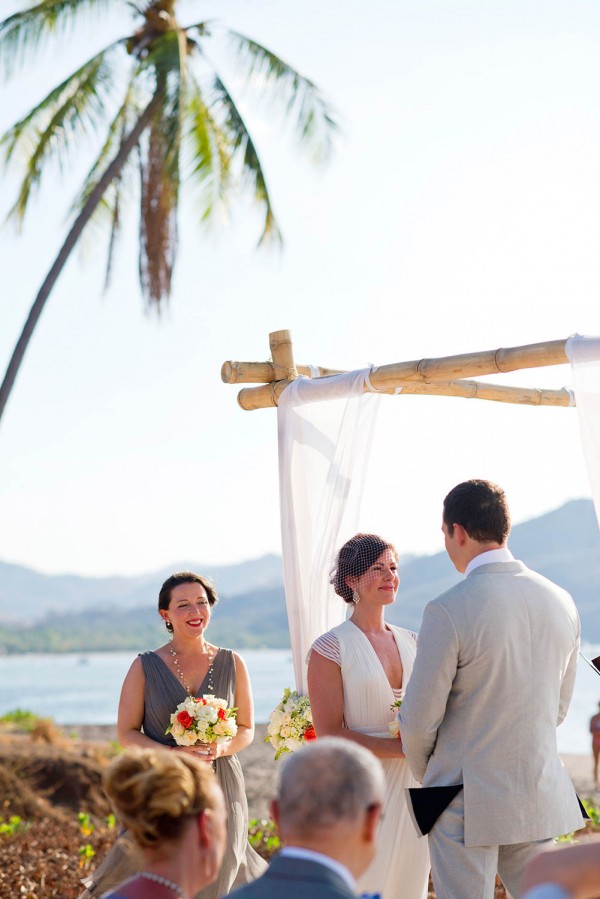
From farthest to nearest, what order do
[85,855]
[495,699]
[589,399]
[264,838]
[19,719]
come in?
1. [19,719]
2. [264,838]
3. [85,855]
4. [589,399]
5. [495,699]

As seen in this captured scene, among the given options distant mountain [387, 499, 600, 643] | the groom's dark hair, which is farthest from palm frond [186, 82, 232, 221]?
distant mountain [387, 499, 600, 643]

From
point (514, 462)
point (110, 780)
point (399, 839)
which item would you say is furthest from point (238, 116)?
point (514, 462)

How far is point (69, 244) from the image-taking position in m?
11.6

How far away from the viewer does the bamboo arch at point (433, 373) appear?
14.9 feet

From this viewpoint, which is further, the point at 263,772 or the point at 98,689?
the point at 98,689

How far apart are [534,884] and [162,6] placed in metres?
11.9

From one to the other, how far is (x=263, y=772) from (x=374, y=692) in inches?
403

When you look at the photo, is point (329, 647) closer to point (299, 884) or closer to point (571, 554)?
point (299, 884)

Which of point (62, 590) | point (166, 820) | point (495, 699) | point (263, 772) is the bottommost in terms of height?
point (263, 772)

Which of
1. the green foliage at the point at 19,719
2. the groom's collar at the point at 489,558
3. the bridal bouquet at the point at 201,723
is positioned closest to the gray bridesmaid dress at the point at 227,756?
the bridal bouquet at the point at 201,723

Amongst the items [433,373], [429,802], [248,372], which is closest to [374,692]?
[429,802]

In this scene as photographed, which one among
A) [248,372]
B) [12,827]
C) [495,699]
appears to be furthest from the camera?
[12,827]

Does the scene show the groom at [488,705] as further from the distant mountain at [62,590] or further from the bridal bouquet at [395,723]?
the distant mountain at [62,590]

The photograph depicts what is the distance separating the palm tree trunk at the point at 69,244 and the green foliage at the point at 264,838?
17.4 feet
